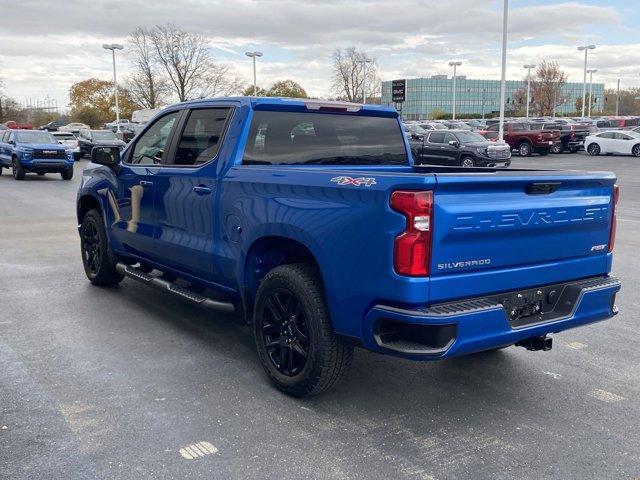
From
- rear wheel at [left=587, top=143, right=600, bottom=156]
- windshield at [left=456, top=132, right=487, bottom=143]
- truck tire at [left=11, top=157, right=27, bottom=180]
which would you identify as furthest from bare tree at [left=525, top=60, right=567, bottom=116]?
truck tire at [left=11, top=157, right=27, bottom=180]

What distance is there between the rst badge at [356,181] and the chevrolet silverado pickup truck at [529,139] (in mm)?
34246

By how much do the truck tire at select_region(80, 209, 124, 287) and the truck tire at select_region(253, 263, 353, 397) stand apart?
117 inches

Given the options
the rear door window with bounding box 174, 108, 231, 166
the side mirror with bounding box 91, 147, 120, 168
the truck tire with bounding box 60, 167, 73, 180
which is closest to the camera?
the rear door window with bounding box 174, 108, 231, 166

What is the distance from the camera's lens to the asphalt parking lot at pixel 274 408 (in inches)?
131

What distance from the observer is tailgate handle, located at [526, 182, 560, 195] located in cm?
365

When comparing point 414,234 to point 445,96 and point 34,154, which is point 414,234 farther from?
point 445,96

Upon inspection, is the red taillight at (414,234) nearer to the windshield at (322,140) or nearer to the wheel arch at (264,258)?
the wheel arch at (264,258)

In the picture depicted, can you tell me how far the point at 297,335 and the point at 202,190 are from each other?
144 centimetres

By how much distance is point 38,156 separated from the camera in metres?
21.8

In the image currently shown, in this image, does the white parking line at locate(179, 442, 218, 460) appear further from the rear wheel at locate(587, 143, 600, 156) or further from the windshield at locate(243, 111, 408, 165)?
the rear wheel at locate(587, 143, 600, 156)

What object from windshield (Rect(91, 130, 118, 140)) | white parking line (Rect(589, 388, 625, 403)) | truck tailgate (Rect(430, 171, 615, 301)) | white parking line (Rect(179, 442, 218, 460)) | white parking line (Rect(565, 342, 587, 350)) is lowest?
white parking line (Rect(565, 342, 587, 350))

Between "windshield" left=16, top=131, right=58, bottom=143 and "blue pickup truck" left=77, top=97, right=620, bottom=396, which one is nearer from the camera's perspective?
"blue pickup truck" left=77, top=97, right=620, bottom=396

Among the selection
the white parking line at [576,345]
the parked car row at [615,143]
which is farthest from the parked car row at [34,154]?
the parked car row at [615,143]

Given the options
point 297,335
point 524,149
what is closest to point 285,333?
point 297,335
